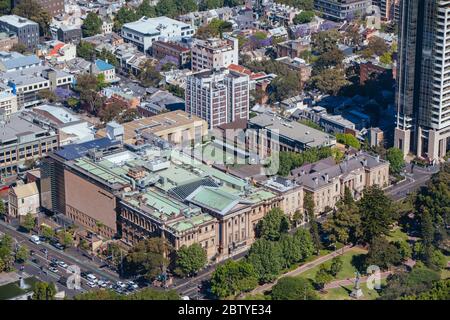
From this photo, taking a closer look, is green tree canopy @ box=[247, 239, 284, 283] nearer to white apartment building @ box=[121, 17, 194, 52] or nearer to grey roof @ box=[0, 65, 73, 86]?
grey roof @ box=[0, 65, 73, 86]

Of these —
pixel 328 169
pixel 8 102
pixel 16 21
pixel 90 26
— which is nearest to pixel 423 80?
pixel 328 169

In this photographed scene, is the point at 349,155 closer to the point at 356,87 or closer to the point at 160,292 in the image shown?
the point at 356,87

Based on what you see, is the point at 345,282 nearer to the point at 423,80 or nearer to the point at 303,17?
the point at 423,80

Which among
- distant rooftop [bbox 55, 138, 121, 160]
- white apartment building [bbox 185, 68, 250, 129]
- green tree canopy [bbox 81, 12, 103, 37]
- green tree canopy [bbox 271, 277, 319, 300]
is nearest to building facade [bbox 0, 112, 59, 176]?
distant rooftop [bbox 55, 138, 121, 160]

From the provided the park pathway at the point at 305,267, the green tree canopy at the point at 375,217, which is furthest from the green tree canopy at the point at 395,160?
the park pathway at the point at 305,267
